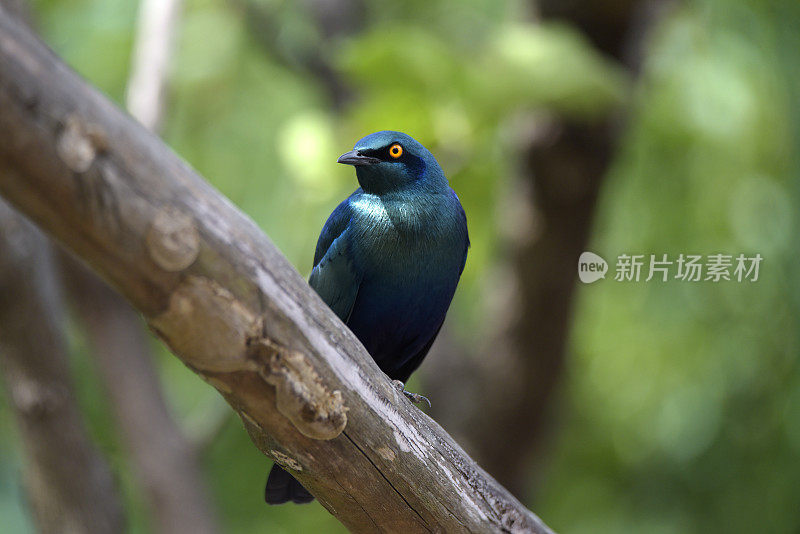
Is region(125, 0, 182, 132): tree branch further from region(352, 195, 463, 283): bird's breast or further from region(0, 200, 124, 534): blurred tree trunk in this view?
region(352, 195, 463, 283): bird's breast

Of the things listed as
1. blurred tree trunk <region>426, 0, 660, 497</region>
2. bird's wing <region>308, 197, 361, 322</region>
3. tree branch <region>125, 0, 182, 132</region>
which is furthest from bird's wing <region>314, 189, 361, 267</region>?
blurred tree trunk <region>426, 0, 660, 497</region>

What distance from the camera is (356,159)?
2.54m

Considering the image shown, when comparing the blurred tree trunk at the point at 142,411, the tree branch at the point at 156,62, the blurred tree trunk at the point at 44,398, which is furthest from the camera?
the blurred tree trunk at the point at 142,411

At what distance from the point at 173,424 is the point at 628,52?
127 inches

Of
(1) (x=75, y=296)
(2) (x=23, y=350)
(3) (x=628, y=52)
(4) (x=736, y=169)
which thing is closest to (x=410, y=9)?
(3) (x=628, y=52)

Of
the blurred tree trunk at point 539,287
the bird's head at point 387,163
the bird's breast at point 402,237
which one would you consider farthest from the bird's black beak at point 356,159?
the blurred tree trunk at point 539,287

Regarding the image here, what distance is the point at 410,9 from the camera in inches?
255

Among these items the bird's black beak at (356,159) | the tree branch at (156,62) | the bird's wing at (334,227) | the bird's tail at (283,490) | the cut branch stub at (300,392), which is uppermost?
the tree branch at (156,62)

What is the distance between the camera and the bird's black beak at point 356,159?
2.52m

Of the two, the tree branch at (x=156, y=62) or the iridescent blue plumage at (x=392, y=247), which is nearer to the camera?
the iridescent blue plumage at (x=392, y=247)

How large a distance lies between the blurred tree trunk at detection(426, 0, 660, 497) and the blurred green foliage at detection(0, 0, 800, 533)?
193 mm

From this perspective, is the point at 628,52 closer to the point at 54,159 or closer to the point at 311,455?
the point at 311,455

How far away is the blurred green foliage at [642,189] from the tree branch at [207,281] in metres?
2.24

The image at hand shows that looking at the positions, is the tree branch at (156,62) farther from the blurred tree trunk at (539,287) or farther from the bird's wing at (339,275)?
the blurred tree trunk at (539,287)
